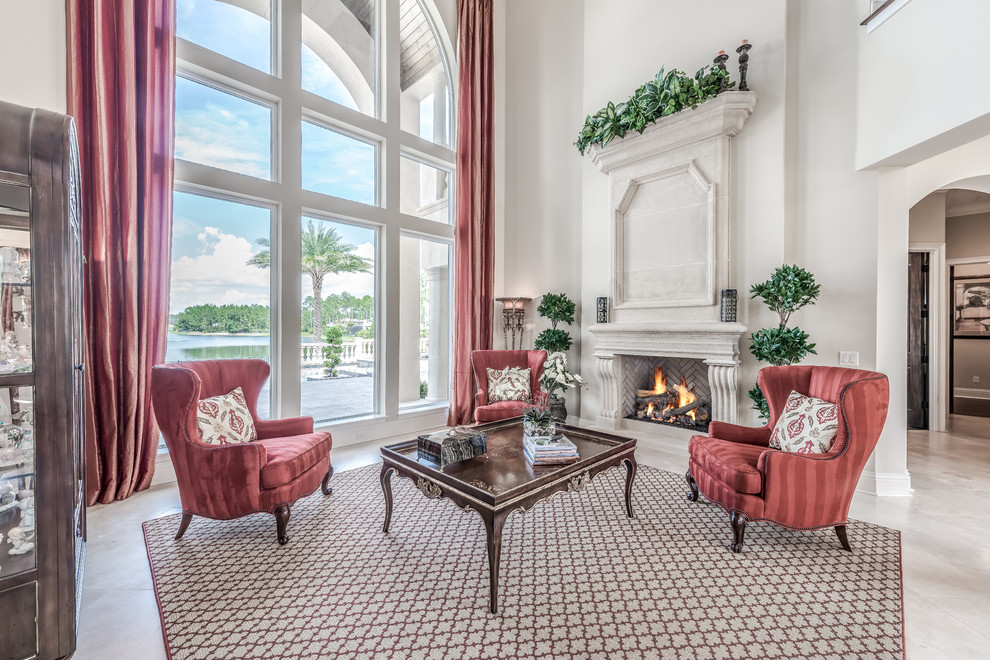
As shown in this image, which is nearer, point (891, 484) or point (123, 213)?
point (123, 213)

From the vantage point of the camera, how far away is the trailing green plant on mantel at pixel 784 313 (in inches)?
132

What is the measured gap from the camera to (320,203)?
437cm

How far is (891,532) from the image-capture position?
103 inches

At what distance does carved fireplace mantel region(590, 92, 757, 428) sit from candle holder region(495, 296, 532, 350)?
1189mm

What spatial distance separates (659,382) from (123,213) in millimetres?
5373

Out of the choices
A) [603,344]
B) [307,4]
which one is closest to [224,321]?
[307,4]

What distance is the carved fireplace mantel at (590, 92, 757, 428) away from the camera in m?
4.02

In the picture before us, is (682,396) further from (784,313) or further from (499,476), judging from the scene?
(499,476)

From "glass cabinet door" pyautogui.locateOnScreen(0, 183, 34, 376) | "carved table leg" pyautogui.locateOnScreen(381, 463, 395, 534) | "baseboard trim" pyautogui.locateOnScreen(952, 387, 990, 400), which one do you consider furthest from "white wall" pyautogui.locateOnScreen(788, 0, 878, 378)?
"baseboard trim" pyautogui.locateOnScreen(952, 387, 990, 400)

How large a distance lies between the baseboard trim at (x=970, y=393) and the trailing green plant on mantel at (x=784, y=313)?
5991mm

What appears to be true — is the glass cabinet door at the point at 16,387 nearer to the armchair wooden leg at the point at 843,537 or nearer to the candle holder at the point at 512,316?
the armchair wooden leg at the point at 843,537

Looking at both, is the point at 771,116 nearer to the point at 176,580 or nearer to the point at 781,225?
the point at 781,225

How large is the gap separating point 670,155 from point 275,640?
500cm

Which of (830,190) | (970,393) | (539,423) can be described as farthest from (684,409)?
(970,393)
